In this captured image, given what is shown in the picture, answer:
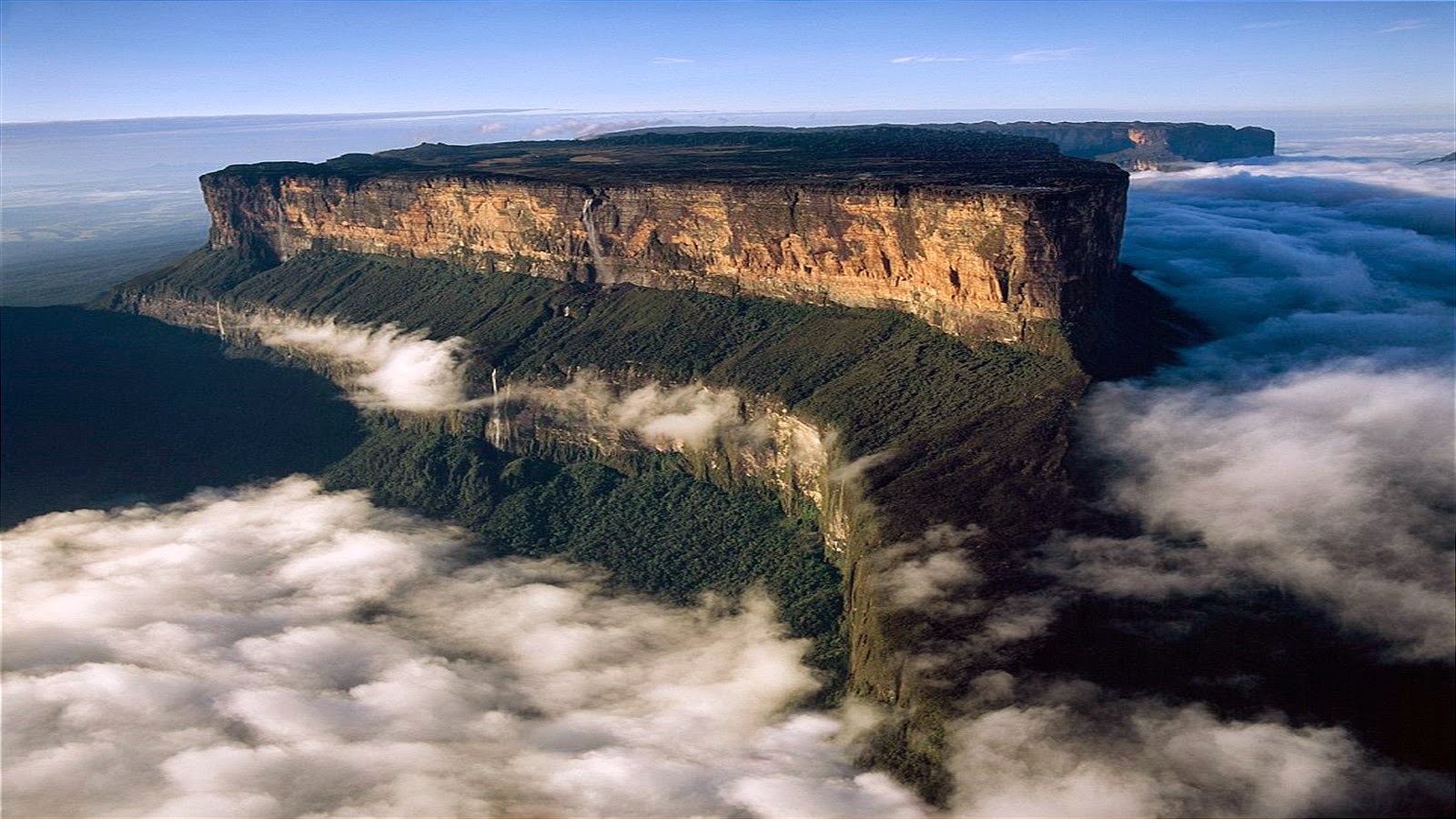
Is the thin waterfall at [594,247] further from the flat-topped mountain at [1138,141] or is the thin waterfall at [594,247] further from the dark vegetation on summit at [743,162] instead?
the flat-topped mountain at [1138,141]

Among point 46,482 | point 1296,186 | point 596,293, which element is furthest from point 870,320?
point 1296,186

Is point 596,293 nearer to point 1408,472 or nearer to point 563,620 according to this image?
point 563,620

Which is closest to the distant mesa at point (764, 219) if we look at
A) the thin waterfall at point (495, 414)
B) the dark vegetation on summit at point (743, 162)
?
the dark vegetation on summit at point (743, 162)

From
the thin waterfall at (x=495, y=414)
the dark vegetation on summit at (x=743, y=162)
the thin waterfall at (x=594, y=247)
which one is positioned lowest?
the thin waterfall at (x=495, y=414)

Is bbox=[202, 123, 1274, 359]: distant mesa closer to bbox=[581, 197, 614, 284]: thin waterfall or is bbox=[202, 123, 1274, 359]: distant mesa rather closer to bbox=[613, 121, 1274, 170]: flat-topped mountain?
bbox=[581, 197, 614, 284]: thin waterfall

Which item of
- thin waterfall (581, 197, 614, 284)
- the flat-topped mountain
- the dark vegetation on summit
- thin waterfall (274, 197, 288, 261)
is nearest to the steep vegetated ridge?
thin waterfall (581, 197, 614, 284)

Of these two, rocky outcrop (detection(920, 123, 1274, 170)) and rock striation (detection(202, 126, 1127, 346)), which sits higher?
rocky outcrop (detection(920, 123, 1274, 170))

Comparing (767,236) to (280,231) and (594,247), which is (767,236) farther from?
(280,231)
